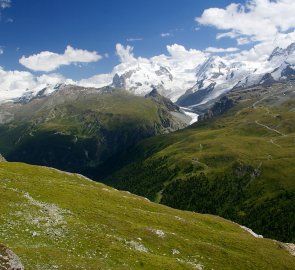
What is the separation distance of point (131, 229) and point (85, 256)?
47.0ft

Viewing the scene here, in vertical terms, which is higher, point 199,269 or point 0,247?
point 0,247

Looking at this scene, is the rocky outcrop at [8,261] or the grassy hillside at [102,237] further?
the grassy hillside at [102,237]

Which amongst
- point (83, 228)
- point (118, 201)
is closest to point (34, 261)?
point (83, 228)

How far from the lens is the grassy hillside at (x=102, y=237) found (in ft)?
156

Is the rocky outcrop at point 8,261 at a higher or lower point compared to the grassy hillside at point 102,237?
higher

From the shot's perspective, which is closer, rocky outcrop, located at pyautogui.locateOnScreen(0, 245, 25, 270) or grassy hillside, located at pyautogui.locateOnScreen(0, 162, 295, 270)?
rocky outcrop, located at pyautogui.locateOnScreen(0, 245, 25, 270)

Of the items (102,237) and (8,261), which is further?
(102,237)

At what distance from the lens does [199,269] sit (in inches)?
2143

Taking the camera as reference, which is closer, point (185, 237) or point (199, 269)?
point (199, 269)

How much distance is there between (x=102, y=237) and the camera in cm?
5388

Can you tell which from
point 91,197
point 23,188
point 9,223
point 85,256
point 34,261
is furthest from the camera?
point 91,197

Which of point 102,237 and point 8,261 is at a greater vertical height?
point 8,261

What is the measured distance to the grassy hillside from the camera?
47562 millimetres

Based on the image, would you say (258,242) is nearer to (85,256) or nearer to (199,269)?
(199,269)
